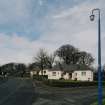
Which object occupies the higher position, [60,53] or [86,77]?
[60,53]

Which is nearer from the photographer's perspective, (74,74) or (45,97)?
(45,97)

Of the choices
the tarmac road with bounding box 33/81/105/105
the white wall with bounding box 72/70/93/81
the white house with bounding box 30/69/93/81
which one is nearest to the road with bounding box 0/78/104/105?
the tarmac road with bounding box 33/81/105/105

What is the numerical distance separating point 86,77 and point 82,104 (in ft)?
205

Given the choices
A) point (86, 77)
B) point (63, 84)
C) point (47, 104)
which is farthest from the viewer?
point (86, 77)

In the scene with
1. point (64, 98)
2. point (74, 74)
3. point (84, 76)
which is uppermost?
point (74, 74)

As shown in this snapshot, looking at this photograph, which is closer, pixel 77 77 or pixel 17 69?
pixel 77 77

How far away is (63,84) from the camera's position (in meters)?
55.2

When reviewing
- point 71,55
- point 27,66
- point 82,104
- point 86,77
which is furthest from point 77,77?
point 27,66

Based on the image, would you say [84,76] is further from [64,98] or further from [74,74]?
[64,98]

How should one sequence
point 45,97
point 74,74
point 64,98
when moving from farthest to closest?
point 74,74, point 45,97, point 64,98

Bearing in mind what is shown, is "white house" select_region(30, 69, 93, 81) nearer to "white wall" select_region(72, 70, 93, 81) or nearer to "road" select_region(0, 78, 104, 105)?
"white wall" select_region(72, 70, 93, 81)

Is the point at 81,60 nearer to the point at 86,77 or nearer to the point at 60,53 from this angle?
the point at 60,53

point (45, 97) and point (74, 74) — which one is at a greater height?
point (74, 74)

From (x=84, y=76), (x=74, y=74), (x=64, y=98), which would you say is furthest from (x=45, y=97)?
(x=74, y=74)
